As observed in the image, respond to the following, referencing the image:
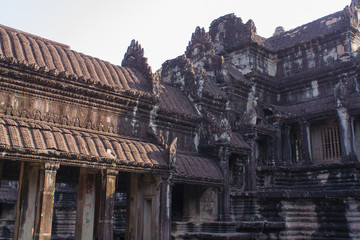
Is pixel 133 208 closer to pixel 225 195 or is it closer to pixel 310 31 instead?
pixel 225 195

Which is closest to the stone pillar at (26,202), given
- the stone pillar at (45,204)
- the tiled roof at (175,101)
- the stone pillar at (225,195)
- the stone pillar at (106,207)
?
the stone pillar at (45,204)

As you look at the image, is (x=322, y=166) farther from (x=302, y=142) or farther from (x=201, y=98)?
(x=201, y=98)

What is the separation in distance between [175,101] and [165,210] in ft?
18.1

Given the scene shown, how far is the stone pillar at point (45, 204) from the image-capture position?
11.5 meters

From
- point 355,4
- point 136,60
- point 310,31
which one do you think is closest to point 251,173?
point 136,60

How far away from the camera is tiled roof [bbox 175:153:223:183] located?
15503 mm

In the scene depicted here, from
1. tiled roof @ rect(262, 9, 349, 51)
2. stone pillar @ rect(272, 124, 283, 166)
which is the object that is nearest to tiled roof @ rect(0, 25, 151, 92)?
stone pillar @ rect(272, 124, 283, 166)

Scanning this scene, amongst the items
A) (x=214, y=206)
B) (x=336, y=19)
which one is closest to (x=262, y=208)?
(x=214, y=206)

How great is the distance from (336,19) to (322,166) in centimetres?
991

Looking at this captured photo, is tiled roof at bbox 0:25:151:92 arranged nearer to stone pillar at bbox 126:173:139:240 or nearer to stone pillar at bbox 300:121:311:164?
stone pillar at bbox 126:173:139:240

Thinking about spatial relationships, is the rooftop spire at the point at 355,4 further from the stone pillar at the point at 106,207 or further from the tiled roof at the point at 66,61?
the stone pillar at the point at 106,207

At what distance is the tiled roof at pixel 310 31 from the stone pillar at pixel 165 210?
14.5 meters

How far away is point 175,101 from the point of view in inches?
717

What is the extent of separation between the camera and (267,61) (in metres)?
25.5
